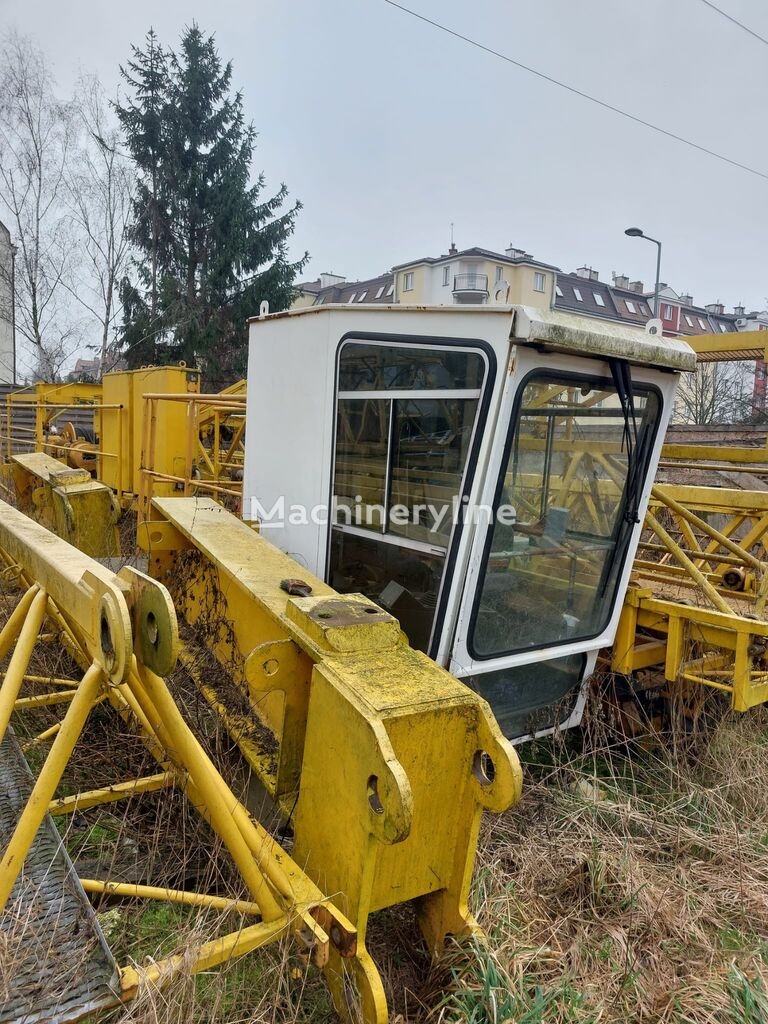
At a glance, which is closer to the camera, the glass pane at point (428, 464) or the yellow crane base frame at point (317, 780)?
the yellow crane base frame at point (317, 780)

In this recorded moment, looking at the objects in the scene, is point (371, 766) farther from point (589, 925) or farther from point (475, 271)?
point (475, 271)

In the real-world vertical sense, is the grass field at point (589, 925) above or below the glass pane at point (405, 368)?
below

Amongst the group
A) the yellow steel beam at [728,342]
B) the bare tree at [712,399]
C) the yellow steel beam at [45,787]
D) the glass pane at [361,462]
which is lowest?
the yellow steel beam at [45,787]

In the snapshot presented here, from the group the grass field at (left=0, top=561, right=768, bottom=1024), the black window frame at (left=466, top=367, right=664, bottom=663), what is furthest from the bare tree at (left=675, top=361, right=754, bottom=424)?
the grass field at (left=0, top=561, right=768, bottom=1024)

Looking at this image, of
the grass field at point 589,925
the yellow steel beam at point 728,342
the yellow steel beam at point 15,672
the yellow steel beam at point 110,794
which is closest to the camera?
the grass field at point 589,925

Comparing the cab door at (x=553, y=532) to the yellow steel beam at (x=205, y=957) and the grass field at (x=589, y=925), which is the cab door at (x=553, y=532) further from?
the yellow steel beam at (x=205, y=957)

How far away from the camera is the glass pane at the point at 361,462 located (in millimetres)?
3154

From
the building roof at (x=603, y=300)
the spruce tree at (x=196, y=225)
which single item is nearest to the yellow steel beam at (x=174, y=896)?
the spruce tree at (x=196, y=225)

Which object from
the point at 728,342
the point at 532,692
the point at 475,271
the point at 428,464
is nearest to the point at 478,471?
the point at 428,464

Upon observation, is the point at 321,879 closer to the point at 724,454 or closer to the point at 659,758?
the point at 659,758

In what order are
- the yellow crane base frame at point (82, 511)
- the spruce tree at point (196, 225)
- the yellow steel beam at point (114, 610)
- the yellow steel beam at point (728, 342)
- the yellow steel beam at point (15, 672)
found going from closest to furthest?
1. the yellow steel beam at point (114, 610)
2. the yellow steel beam at point (15, 672)
3. the yellow steel beam at point (728, 342)
4. the yellow crane base frame at point (82, 511)
5. the spruce tree at point (196, 225)

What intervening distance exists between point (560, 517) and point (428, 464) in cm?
77

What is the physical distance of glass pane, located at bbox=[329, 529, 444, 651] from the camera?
3098mm

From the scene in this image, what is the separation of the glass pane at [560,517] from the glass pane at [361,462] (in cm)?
60
